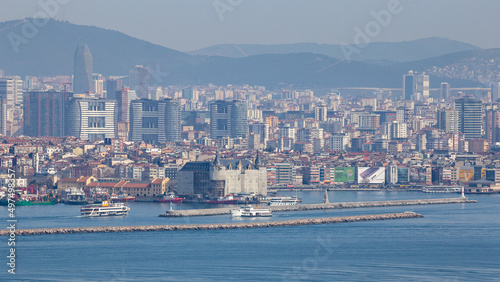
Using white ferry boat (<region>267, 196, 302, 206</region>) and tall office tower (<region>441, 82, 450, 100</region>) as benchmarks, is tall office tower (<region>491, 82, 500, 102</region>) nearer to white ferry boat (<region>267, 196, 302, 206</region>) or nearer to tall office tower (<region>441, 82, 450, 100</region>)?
tall office tower (<region>441, 82, 450, 100</region>)

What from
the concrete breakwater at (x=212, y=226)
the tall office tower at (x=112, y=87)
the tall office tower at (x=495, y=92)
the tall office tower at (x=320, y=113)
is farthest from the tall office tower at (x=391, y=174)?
the tall office tower at (x=495, y=92)

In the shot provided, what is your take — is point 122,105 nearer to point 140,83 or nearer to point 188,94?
point 140,83

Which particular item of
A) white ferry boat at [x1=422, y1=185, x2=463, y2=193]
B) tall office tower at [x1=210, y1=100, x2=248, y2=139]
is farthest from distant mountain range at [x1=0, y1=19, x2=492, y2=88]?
white ferry boat at [x1=422, y1=185, x2=463, y2=193]

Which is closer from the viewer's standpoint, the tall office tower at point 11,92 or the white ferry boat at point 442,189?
the white ferry boat at point 442,189

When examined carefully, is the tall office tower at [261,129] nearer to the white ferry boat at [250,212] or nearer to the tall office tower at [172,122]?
the tall office tower at [172,122]

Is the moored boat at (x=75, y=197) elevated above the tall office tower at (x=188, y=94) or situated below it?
below
